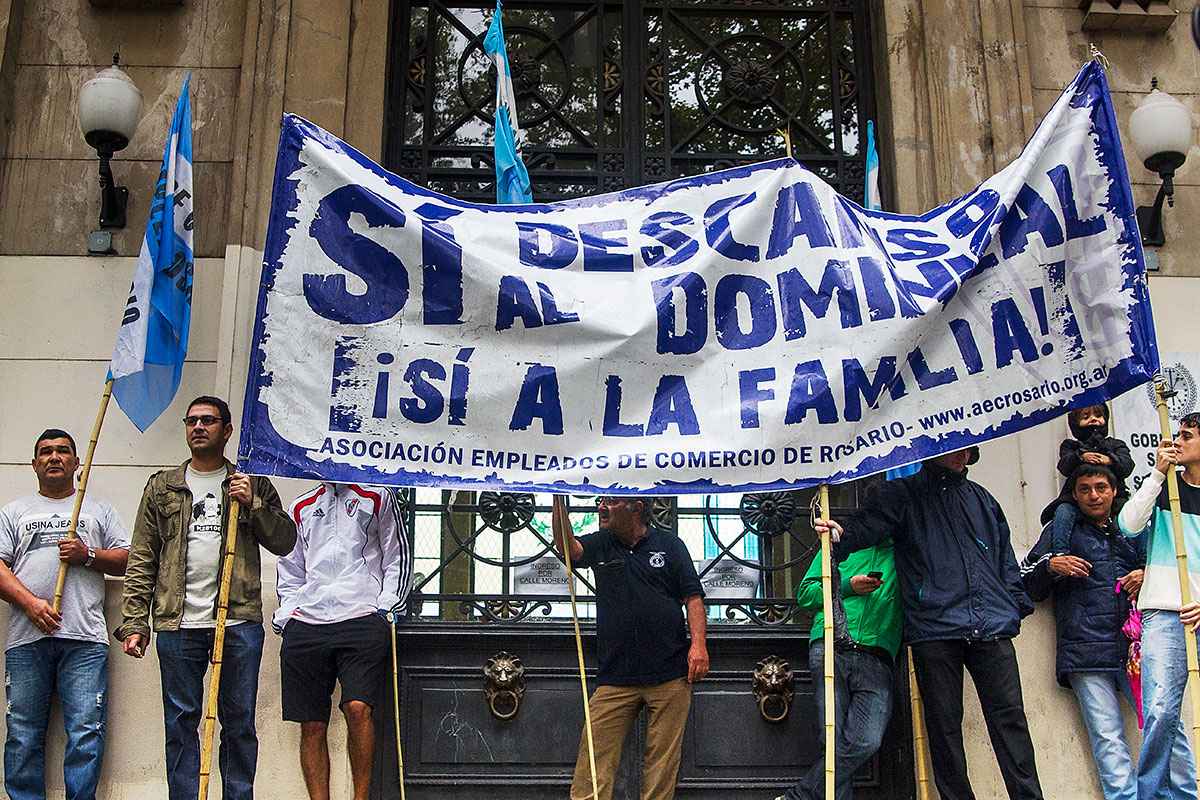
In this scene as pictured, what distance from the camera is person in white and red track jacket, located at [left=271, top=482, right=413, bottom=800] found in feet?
21.3

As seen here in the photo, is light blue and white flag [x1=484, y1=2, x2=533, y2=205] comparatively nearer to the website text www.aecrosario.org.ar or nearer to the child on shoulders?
the website text www.aecrosario.org.ar

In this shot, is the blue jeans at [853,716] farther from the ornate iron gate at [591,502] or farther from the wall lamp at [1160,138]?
the wall lamp at [1160,138]

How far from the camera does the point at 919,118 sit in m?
8.58

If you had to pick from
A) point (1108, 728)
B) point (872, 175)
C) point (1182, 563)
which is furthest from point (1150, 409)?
point (1182, 563)

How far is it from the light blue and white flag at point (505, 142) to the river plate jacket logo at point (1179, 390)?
427 cm

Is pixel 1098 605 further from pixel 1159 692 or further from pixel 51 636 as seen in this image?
pixel 51 636

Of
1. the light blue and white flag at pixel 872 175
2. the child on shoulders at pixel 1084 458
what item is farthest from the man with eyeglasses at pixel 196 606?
the child on shoulders at pixel 1084 458

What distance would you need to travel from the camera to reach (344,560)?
21.8ft

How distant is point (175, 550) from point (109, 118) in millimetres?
2998

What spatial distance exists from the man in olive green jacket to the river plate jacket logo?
8.15ft

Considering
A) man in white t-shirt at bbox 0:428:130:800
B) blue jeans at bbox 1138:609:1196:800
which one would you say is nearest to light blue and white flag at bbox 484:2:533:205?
man in white t-shirt at bbox 0:428:130:800

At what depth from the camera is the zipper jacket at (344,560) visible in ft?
21.6

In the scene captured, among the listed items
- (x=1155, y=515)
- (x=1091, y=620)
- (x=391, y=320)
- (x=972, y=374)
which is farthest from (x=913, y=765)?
(x=391, y=320)

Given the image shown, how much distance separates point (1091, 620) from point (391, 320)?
4.14 meters
